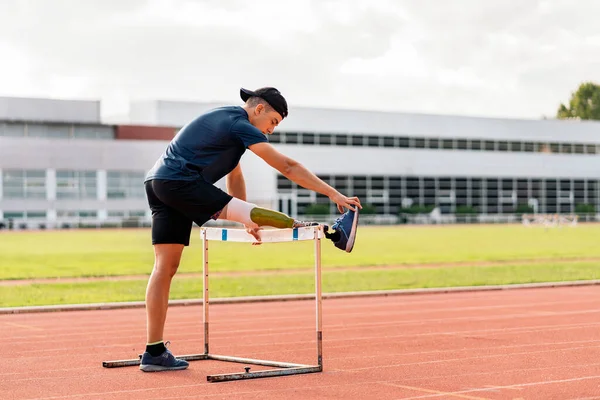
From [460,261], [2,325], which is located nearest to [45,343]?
[2,325]

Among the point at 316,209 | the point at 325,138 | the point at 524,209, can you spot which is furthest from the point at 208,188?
the point at 524,209

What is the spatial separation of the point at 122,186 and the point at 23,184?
6.68m

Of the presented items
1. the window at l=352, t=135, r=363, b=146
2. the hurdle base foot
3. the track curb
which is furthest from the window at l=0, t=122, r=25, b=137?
the hurdle base foot

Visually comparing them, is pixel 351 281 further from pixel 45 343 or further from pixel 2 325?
pixel 45 343

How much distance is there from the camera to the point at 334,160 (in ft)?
264

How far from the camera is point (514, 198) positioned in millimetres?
87500

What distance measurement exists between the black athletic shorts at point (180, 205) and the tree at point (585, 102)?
135 m

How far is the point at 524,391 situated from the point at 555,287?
38.8 ft

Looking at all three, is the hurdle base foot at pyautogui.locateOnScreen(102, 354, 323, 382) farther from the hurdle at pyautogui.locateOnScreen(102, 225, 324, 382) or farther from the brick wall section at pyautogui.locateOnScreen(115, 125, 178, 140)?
the brick wall section at pyautogui.locateOnScreen(115, 125, 178, 140)

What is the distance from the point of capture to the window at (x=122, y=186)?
73438 mm

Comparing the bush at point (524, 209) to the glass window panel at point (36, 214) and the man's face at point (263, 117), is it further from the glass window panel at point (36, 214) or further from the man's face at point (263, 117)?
the man's face at point (263, 117)

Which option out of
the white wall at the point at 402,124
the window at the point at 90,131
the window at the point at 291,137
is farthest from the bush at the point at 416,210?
the window at the point at 90,131

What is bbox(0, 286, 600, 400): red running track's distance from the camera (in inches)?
290

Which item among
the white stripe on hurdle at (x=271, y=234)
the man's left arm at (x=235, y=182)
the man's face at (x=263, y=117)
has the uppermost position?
the man's face at (x=263, y=117)
